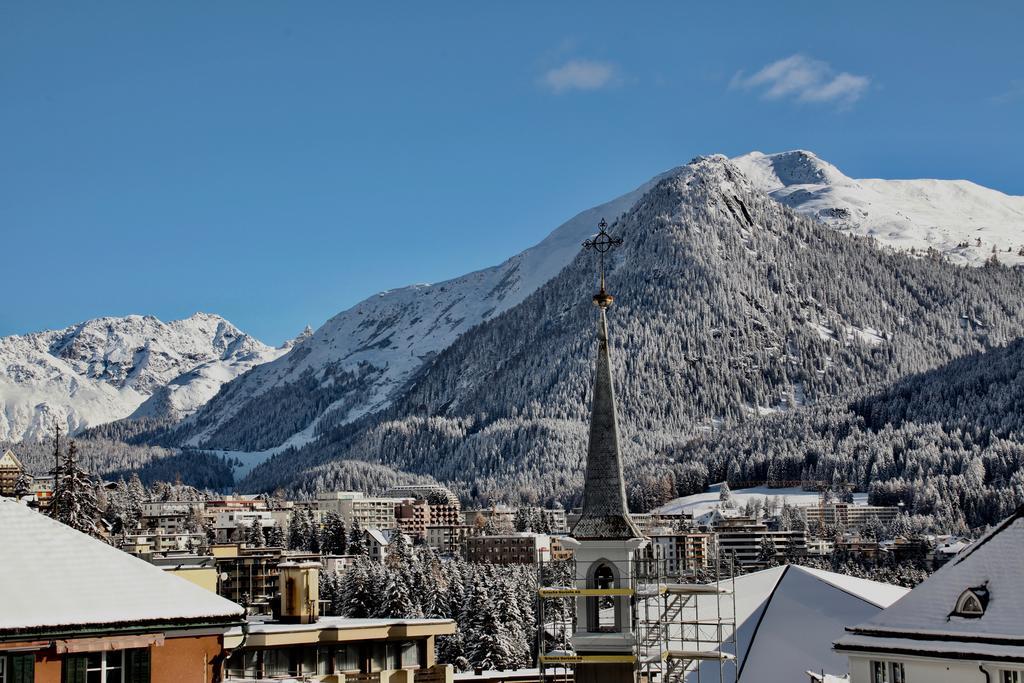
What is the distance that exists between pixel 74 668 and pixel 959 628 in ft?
68.0

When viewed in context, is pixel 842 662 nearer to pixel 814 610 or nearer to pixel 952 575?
pixel 814 610

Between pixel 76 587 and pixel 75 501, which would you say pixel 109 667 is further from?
pixel 75 501

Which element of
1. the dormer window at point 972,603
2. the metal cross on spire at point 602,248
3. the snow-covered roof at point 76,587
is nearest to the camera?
the snow-covered roof at point 76,587

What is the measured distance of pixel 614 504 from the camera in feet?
117

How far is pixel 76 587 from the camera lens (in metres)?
27.1

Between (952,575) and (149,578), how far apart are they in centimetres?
2053

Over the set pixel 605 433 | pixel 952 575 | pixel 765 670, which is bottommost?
pixel 765 670

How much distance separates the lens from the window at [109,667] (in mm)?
26422

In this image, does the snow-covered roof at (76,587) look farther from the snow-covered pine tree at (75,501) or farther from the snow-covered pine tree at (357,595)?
the snow-covered pine tree at (357,595)

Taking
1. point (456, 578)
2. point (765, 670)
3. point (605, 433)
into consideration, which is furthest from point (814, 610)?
point (456, 578)

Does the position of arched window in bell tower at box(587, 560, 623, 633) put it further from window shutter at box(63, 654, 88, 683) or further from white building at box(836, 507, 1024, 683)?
window shutter at box(63, 654, 88, 683)

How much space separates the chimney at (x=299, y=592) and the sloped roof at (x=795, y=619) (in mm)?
16158

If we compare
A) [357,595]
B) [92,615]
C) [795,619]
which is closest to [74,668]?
[92,615]

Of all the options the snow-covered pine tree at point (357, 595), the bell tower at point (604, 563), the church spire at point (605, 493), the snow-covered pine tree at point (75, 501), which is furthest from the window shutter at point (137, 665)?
the snow-covered pine tree at point (357, 595)
